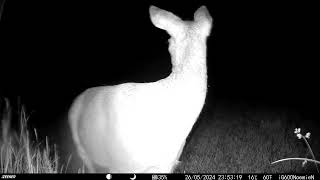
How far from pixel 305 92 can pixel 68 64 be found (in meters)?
1.25

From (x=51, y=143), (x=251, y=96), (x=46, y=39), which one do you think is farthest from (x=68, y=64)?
(x=251, y=96)

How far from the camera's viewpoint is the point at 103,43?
6.05ft

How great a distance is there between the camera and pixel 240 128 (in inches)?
78.2

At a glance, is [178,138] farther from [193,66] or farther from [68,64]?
[68,64]

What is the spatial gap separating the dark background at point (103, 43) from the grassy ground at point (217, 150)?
0.38 ft

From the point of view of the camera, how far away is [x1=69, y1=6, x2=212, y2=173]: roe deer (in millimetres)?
1426

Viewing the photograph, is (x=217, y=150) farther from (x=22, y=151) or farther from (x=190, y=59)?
(x=22, y=151)

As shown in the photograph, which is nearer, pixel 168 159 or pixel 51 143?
pixel 168 159

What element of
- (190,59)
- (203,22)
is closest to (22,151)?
(190,59)

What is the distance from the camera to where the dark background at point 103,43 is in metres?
1.78

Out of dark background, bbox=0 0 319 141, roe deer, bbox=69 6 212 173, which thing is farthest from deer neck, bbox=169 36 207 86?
dark background, bbox=0 0 319 141

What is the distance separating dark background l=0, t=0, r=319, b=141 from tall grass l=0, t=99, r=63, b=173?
0.08m

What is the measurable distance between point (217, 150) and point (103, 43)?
30.5 inches

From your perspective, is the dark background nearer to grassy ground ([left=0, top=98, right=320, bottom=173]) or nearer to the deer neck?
grassy ground ([left=0, top=98, right=320, bottom=173])
